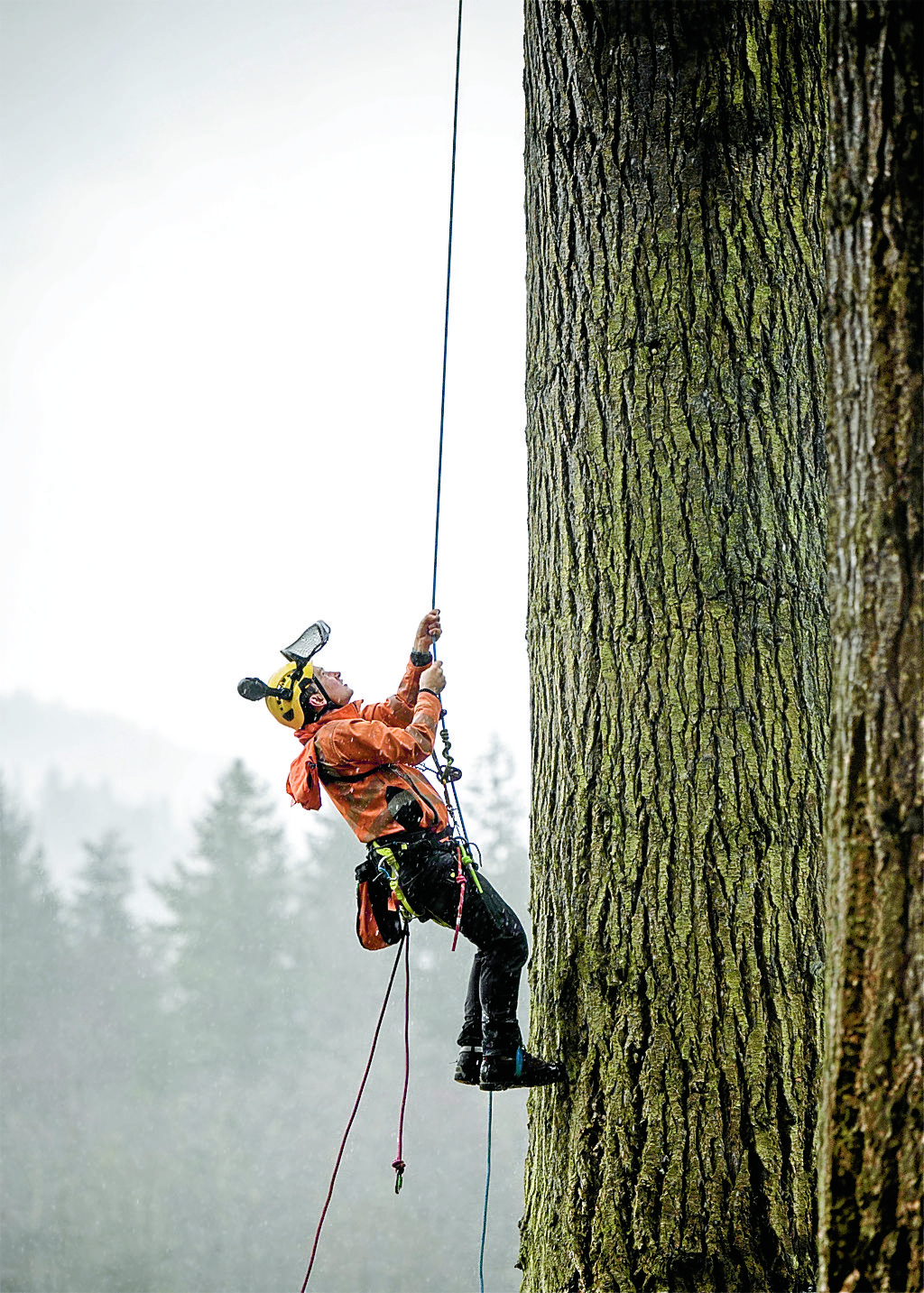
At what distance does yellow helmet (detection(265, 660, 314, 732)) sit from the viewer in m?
3.25

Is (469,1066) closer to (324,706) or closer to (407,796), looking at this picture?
(407,796)

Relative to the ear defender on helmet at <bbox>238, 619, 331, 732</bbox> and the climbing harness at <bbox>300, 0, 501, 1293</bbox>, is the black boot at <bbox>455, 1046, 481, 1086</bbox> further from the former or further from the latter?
the ear defender on helmet at <bbox>238, 619, 331, 732</bbox>

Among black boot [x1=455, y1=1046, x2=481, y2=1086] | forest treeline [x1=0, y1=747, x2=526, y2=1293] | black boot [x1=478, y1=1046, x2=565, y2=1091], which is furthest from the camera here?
forest treeline [x1=0, y1=747, x2=526, y2=1293]

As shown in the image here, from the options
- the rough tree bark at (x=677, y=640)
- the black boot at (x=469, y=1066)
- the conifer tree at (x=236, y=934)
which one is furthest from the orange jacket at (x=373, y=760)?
Answer: the conifer tree at (x=236, y=934)

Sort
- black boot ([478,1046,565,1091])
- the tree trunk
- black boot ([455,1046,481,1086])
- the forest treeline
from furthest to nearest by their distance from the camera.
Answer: the forest treeline < black boot ([455,1046,481,1086]) < black boot ([478,1046,565,1091]) < the tree trunk

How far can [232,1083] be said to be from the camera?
26.6 meters

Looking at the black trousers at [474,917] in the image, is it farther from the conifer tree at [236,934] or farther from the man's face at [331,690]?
the conifer tree at [236,934]

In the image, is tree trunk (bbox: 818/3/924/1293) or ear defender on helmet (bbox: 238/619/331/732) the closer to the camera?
tree trunk (bbox: 818/3/924/1293)

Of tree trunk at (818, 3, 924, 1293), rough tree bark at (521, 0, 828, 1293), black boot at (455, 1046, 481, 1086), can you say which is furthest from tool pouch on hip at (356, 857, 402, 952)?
tree trunk at (818, 3, 924, 1293)

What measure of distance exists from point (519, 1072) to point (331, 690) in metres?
1.12

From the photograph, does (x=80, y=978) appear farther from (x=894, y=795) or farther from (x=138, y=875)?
(x=894, y=795)

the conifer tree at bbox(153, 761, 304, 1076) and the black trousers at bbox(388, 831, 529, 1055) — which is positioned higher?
the conifer tree at bbox(153, 761, 304, 1076)

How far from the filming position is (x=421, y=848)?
122 inches

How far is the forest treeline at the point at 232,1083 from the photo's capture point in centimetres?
2406
